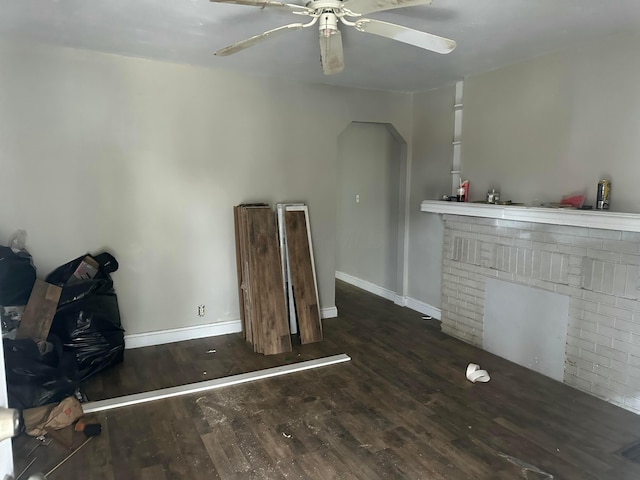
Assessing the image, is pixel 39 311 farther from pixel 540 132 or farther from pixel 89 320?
pixel 540 132

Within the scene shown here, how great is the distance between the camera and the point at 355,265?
6.04m

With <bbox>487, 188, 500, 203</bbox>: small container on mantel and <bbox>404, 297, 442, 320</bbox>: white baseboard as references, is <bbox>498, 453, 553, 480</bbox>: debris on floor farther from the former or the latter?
<bbox>404, 297, 442, 320</bbox>: white baseboard

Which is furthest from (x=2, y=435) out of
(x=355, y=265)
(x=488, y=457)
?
(x=355, y=265)

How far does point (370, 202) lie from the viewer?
5.61 m

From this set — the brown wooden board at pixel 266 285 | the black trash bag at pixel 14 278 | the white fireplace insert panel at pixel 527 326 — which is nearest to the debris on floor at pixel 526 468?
the white fireplace insert panel at pixel 527 326

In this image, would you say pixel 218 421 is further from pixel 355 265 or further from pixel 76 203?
pixel 355 265

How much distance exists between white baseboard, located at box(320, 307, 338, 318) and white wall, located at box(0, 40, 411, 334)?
1.05 ft

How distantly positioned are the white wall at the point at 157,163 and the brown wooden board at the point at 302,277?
31 cm

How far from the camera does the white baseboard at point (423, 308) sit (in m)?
4.65

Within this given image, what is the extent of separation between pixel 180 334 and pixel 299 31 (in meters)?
2.75

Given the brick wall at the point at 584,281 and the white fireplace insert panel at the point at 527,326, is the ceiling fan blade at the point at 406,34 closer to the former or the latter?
the brick wall at the point at 584,281

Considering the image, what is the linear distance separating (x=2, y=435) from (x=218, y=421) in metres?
1.70

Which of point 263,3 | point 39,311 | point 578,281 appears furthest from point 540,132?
point 39,311

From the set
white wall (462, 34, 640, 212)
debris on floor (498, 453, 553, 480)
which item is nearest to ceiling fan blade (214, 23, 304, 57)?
white wall (462, 34, 640, 212)
